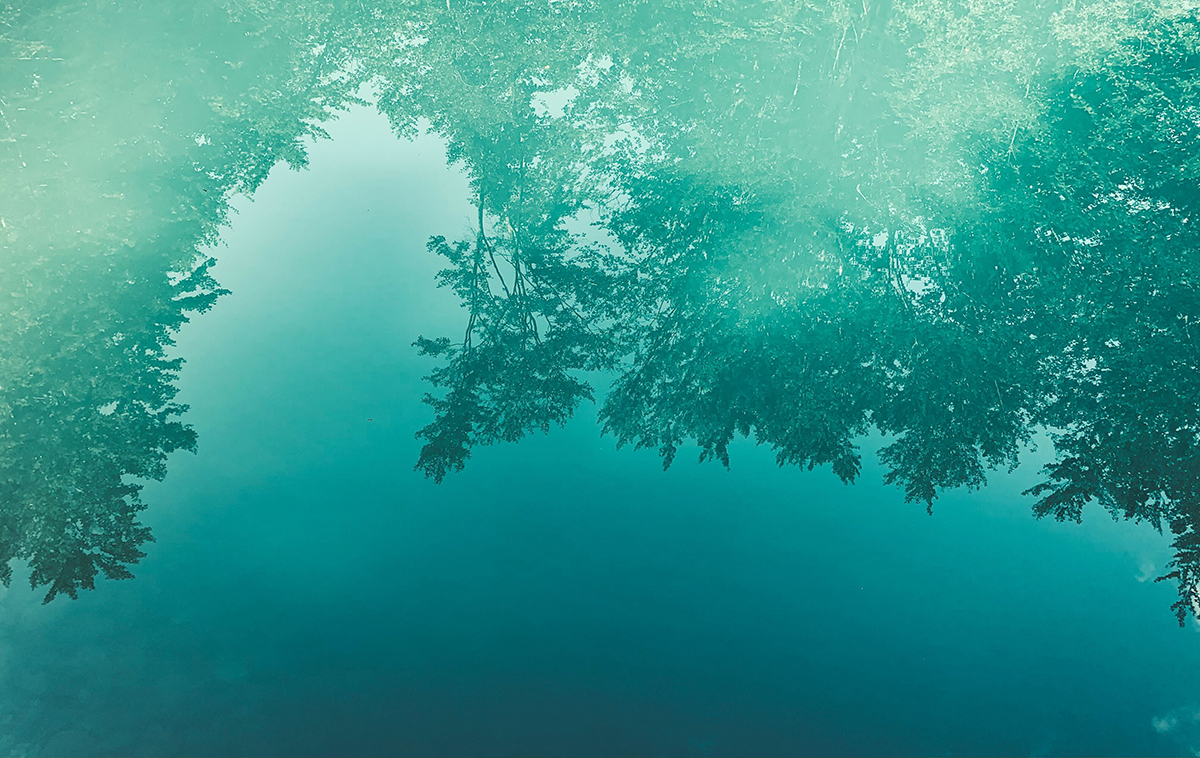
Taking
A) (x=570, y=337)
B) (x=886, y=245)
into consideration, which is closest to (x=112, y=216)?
(x=570, y=337)

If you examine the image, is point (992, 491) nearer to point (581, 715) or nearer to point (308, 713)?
point (581, 715)

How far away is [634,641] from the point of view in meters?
5.58

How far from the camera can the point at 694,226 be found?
9.69m

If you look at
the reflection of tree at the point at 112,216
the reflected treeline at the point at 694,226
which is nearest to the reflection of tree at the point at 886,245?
the reflected treeline at the point at 694,226

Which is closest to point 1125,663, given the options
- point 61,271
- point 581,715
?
point 581,715

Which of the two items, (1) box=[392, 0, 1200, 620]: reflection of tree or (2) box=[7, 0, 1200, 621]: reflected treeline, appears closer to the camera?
(2) box=[7, 0, 1200, 621]: reflected treeline

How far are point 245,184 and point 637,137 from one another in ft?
20.5

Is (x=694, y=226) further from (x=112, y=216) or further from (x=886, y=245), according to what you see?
(x=112, y=216)

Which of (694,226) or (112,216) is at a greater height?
(694,226)

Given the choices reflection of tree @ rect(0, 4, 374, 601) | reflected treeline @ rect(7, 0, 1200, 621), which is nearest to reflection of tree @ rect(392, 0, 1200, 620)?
reflected treeline @ rect(7, 0, 1200, 621)

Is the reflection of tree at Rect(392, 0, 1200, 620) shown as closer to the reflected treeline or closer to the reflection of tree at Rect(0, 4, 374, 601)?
the reflected treeline

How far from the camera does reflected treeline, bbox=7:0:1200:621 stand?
7207 mm

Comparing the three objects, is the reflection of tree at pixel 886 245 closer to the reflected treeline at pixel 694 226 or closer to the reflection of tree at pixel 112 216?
the reflected treeline at pixel 694 226

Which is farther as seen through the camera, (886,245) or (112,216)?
(886,245)
